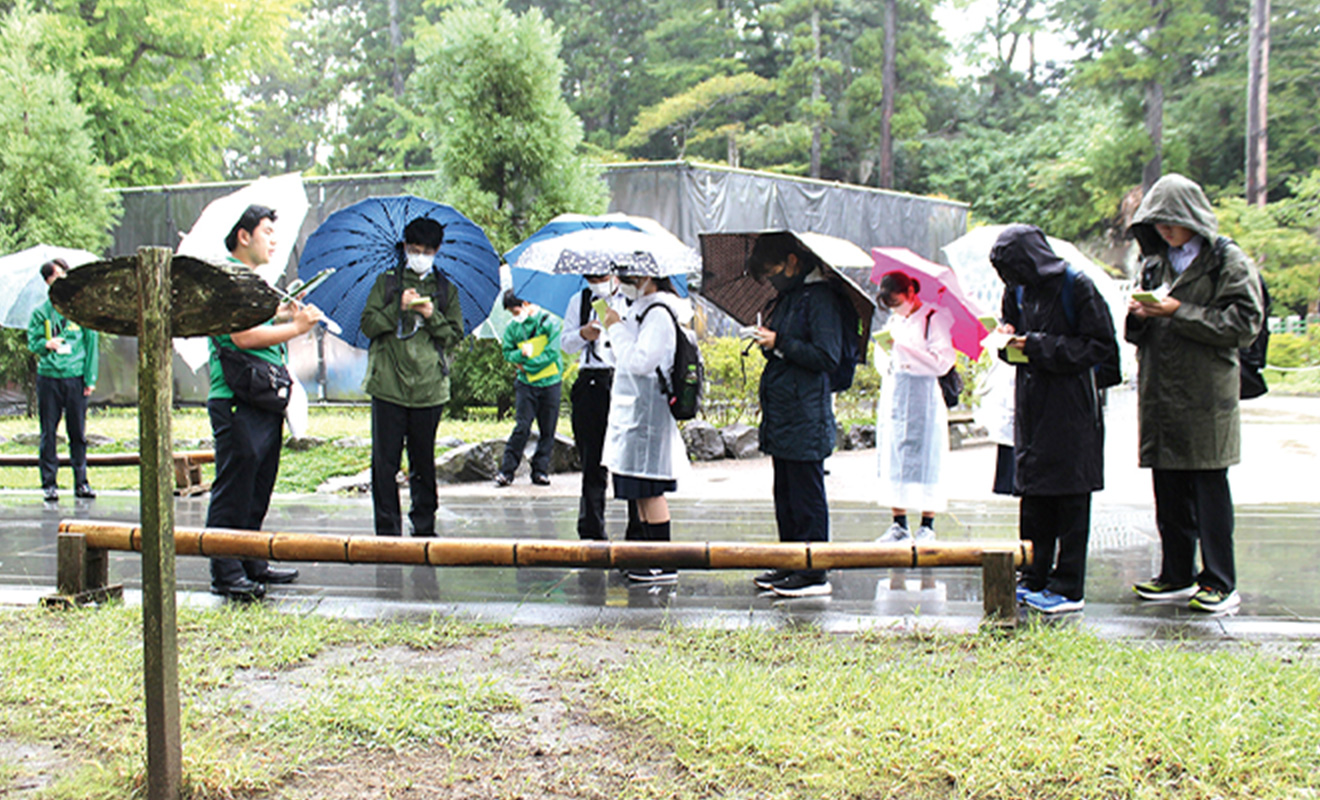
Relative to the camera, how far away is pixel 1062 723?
336cm

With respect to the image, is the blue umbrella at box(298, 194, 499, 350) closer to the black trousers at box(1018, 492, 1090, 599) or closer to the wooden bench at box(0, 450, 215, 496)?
the black trousers at box(1018, 492, 1090, 599)

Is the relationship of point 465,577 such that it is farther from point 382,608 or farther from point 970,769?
point 970,769

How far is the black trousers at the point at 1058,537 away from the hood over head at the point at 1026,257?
1.03 m

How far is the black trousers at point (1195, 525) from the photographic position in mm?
4938

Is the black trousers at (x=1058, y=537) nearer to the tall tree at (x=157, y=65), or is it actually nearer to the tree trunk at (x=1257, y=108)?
the tall tree at (x=157, y=65)

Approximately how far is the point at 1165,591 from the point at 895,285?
2212mm

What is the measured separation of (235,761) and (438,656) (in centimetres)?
118

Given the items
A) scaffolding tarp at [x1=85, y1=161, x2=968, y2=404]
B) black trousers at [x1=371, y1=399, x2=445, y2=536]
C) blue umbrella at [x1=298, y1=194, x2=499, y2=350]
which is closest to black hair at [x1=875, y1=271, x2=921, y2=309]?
blue umbrella at [x1=298, y1=194, x2=499, y2=350]

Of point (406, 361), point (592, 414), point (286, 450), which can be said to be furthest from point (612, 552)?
point (286, 450)

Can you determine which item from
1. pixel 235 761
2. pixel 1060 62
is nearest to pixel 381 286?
pixel 235 761

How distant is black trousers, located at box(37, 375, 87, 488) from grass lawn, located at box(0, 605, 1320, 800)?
4852 mm

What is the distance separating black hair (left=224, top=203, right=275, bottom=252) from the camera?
513 centimetres

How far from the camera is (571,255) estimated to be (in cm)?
570

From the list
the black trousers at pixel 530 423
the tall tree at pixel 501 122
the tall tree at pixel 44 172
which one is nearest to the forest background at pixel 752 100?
the tall tree at pixel 44 172
